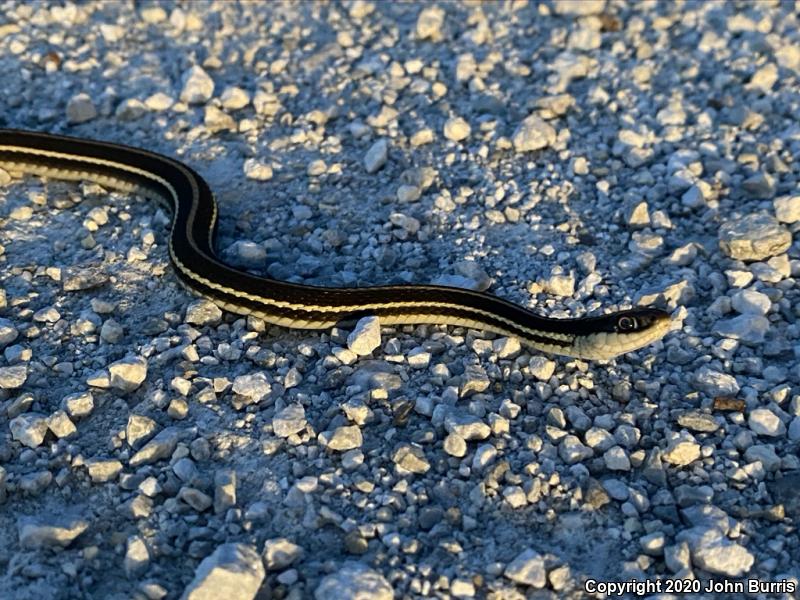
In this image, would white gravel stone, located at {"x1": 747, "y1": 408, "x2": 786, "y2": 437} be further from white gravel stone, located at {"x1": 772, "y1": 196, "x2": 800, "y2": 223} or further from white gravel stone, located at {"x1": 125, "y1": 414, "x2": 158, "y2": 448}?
white gravel stone, located at {"x1": 125, "y1": 414, "x2": 158, "y2": 448}

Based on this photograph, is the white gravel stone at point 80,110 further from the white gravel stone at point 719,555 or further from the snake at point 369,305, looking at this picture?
the white gravel stone at point 719,555

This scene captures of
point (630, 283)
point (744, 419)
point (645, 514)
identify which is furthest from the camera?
point (630, 283)

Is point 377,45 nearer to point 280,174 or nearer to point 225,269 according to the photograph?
point 280,174

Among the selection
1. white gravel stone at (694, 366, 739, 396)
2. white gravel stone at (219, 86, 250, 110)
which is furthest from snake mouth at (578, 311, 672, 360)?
white gravel stone at (219, 86, 250, 110)

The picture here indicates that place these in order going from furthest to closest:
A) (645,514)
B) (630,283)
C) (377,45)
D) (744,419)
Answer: (377,45)
(630,283)
(744,419)
(645,514)

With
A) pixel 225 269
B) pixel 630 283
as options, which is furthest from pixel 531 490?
pixel 225 269

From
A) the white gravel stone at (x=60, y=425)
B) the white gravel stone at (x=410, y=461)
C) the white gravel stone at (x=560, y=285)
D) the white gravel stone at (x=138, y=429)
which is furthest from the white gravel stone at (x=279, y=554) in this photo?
the white gravel stone at (x=560, y=285)

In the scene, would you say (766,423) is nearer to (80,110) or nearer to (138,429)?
(138,429)
